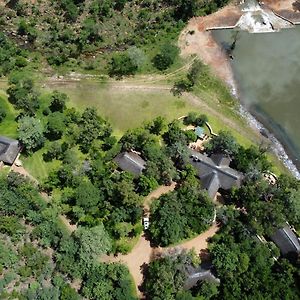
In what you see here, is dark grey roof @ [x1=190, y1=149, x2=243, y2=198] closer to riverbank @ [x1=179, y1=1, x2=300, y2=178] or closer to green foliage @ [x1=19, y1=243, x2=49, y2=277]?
riverbank @ [x1=179, y1=1, x2=300, y2=178]

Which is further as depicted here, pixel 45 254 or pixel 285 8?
pixel 285 8

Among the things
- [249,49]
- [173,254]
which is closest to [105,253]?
[173,254]

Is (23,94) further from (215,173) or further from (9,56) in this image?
(215,173)

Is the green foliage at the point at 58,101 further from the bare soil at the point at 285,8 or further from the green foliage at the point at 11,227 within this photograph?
the bare soil at the point at 285,8

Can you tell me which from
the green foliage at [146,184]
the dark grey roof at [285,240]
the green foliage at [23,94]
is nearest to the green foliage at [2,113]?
the green foliage at [23,94]

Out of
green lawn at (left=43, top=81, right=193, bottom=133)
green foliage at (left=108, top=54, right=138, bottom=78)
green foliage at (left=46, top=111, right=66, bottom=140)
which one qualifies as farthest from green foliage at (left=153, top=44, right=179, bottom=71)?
green foliage at (left=46, top=111, right=66, bottom=140)

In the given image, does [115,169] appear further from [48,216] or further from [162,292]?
[162,292]

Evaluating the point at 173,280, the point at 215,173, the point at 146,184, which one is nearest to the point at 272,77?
the point at 215,173
